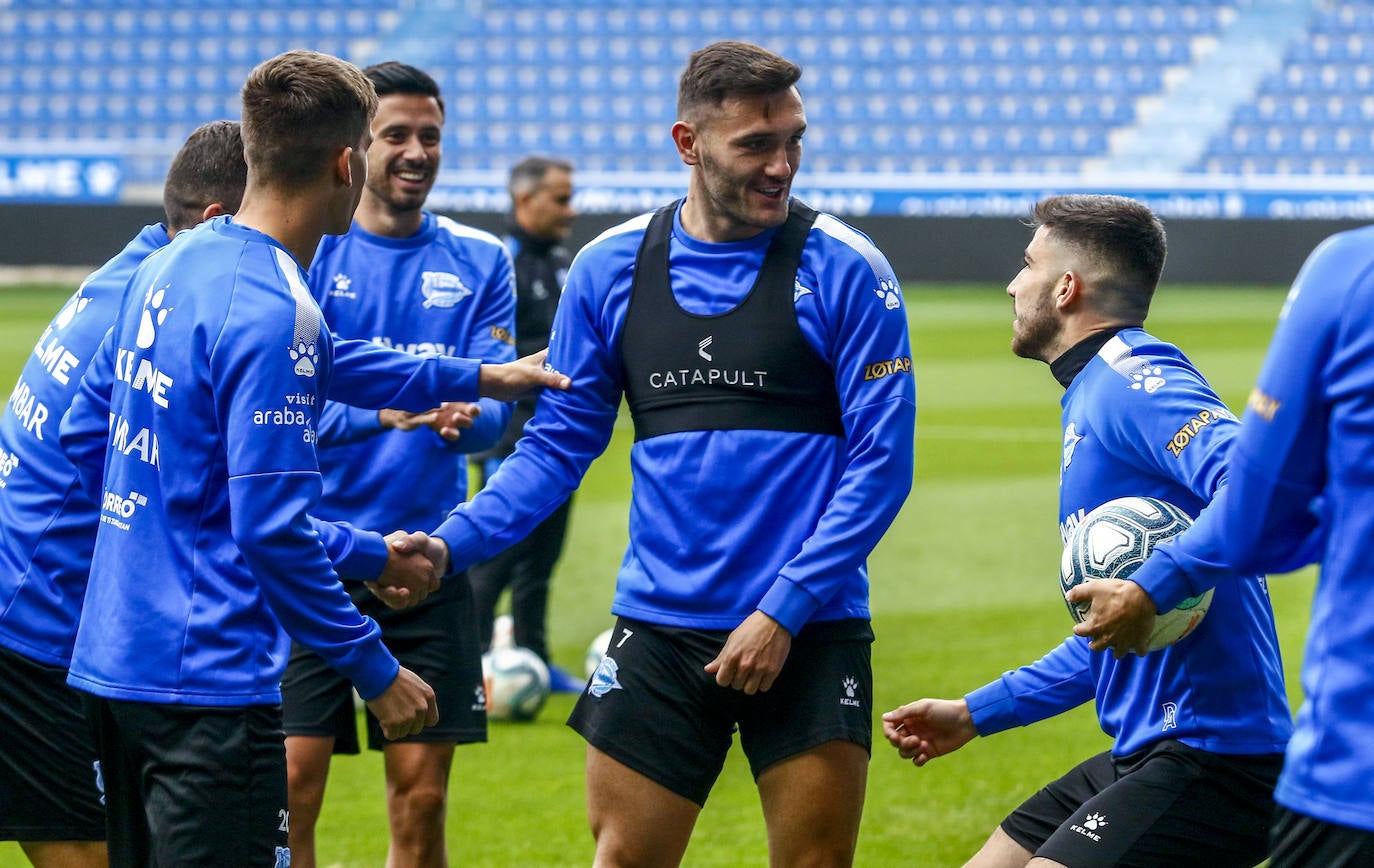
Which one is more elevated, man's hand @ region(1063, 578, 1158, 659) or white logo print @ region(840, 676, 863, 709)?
man's hand @ region(1063, 578, 1158, 659)

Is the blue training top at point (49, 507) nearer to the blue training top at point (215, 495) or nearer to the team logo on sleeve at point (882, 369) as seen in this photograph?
the blue training top at point (215, 495)

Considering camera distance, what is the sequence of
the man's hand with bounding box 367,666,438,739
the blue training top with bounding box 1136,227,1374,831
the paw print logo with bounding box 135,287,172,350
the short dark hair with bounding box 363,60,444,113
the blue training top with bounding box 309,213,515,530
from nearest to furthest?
the blue training top with bounding box 1136,227,1374,831 → the paw print logo with bounding box 135,287,172,350 → the man's hand with bounding box 367,666,438,739 → the blue training top with bounding box 309,213,515,530 → the short dark hair with bounding box 363,60,444,113

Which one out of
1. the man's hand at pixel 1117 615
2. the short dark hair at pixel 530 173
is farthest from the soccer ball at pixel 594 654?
the man's hand at pixel 1117 615

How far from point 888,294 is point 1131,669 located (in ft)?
3.16

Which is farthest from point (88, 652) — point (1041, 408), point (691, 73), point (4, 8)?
point (4, 8)

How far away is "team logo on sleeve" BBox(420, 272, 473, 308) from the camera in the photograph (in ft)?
16.4

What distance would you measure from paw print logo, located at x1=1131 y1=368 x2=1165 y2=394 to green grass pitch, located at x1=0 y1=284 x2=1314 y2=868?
8.79 feet

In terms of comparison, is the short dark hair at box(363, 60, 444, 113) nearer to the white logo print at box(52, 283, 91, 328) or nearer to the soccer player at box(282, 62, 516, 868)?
the soccer player at box(282, 62, 516, 868)

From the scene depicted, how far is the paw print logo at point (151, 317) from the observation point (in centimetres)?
314

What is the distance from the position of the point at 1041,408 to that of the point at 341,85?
48.4 feet

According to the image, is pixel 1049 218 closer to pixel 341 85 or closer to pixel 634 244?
pixel 634 244

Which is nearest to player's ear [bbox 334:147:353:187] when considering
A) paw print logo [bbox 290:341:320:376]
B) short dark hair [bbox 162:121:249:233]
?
paw print logo [bbox 290:341:320:376]

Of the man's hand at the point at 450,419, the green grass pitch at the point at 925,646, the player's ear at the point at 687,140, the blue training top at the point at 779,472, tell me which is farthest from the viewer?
the green grass pitch at the point at 925,646

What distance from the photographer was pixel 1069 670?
3.86 m
